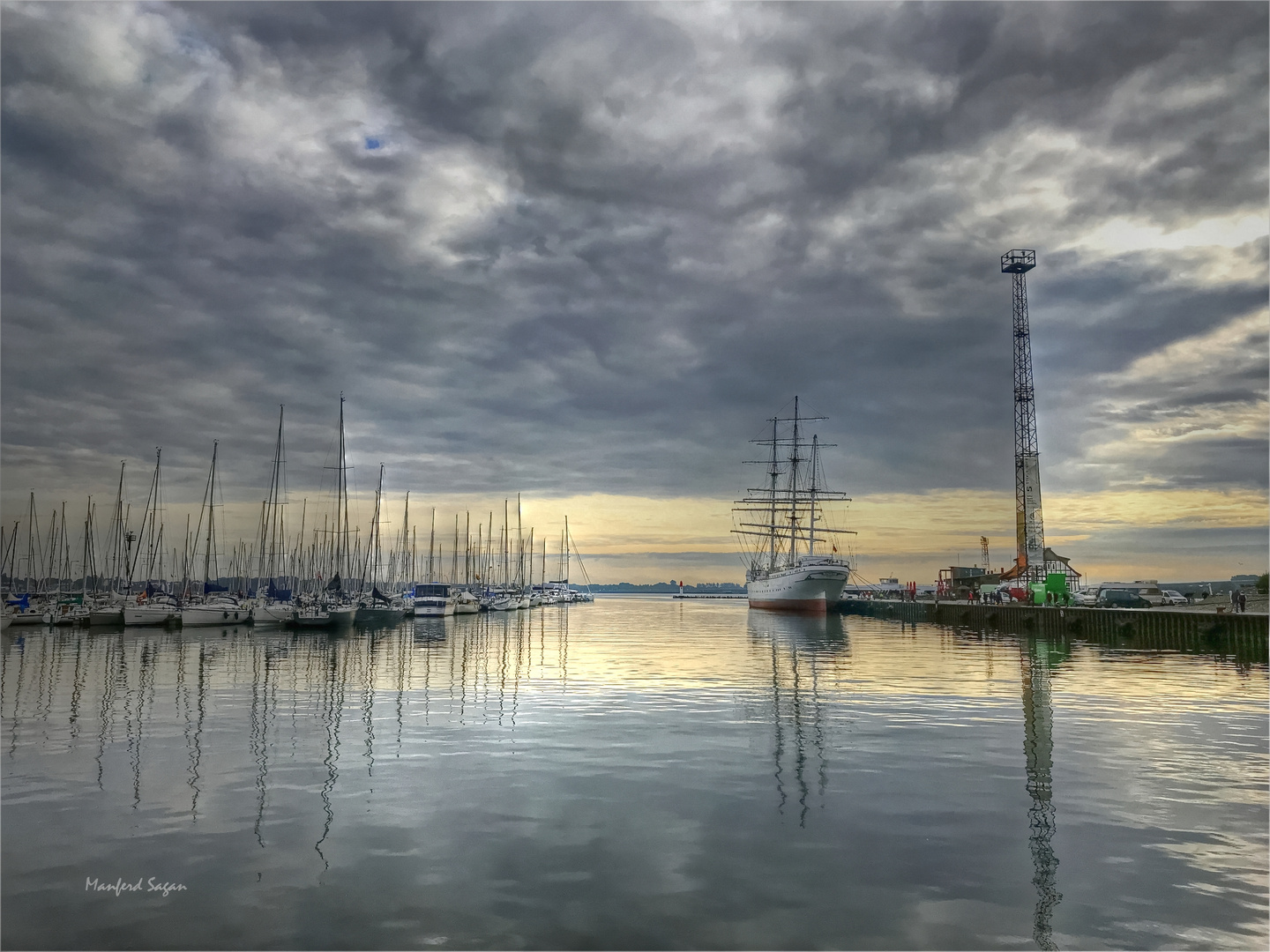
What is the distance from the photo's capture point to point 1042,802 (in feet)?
53.4

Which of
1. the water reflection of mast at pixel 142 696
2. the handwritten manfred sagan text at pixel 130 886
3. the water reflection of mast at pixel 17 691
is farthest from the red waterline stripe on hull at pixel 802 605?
the handwritten manfred sagan text at pixel 130 886

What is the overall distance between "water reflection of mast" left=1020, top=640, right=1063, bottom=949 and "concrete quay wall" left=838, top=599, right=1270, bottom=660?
30639 mm

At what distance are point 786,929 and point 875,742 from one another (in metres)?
13.2

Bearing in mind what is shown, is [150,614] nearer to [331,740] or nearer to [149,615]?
[149,615]

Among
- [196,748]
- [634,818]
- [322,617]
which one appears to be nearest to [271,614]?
[322,617]

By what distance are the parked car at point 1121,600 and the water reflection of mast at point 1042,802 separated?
58765 millimetres

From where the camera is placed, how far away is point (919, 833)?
47.0 ft

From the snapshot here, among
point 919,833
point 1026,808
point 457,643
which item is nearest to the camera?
point 919,833

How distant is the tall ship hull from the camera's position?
120000mm

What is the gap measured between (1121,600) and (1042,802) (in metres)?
84.3

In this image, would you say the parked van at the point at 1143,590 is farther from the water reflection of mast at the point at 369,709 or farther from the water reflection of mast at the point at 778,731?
the water reflection of mast at the point at 369,709

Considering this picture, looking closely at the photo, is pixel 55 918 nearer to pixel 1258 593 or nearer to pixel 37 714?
pixel 37 714

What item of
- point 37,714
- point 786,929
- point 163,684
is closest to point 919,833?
point 786,929

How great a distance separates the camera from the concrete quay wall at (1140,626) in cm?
5657
